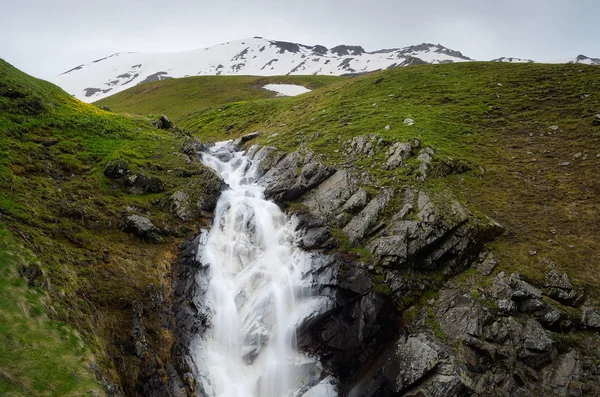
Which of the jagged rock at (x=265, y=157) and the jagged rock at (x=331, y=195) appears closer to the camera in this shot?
the jagged rock at (x=331, y=195)

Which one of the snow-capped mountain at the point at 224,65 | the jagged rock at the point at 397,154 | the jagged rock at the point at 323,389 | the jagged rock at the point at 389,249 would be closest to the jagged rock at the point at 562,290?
the jagged rock at the point at 389,249

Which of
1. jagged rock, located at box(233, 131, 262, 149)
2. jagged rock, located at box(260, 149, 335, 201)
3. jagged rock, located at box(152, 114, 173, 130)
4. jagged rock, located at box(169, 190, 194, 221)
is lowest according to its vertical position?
jagged rock, located at box(169, 190, 194, 221)

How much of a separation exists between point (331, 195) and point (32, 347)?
53.7ft

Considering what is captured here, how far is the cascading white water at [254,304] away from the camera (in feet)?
47.6

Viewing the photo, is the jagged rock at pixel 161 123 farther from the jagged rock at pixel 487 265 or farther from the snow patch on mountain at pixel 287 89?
the snow patch on mountain at pixel 287 89

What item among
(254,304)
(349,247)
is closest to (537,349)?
(349,247)

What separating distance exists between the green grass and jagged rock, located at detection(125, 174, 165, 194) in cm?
917

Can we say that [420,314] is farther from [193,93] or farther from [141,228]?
[193,93]

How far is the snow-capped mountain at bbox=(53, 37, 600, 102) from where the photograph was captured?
154888 mm

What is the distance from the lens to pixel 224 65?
17938 centimetres

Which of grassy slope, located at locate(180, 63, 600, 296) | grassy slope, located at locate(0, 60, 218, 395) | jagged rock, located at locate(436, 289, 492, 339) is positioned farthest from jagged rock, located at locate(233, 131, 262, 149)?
Result: jagged rock, located at locate(436, 289, 492, 339)

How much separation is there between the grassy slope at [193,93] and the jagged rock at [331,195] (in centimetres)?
6029

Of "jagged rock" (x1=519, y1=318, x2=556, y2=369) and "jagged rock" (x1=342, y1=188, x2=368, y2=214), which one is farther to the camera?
"jagged rock" (x1=342, y1=188, x2=368, y2=214)

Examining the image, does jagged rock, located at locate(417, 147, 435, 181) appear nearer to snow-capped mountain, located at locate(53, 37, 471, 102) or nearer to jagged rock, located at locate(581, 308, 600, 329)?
jagged rock, located at locate(581, 308, 600, 329)
